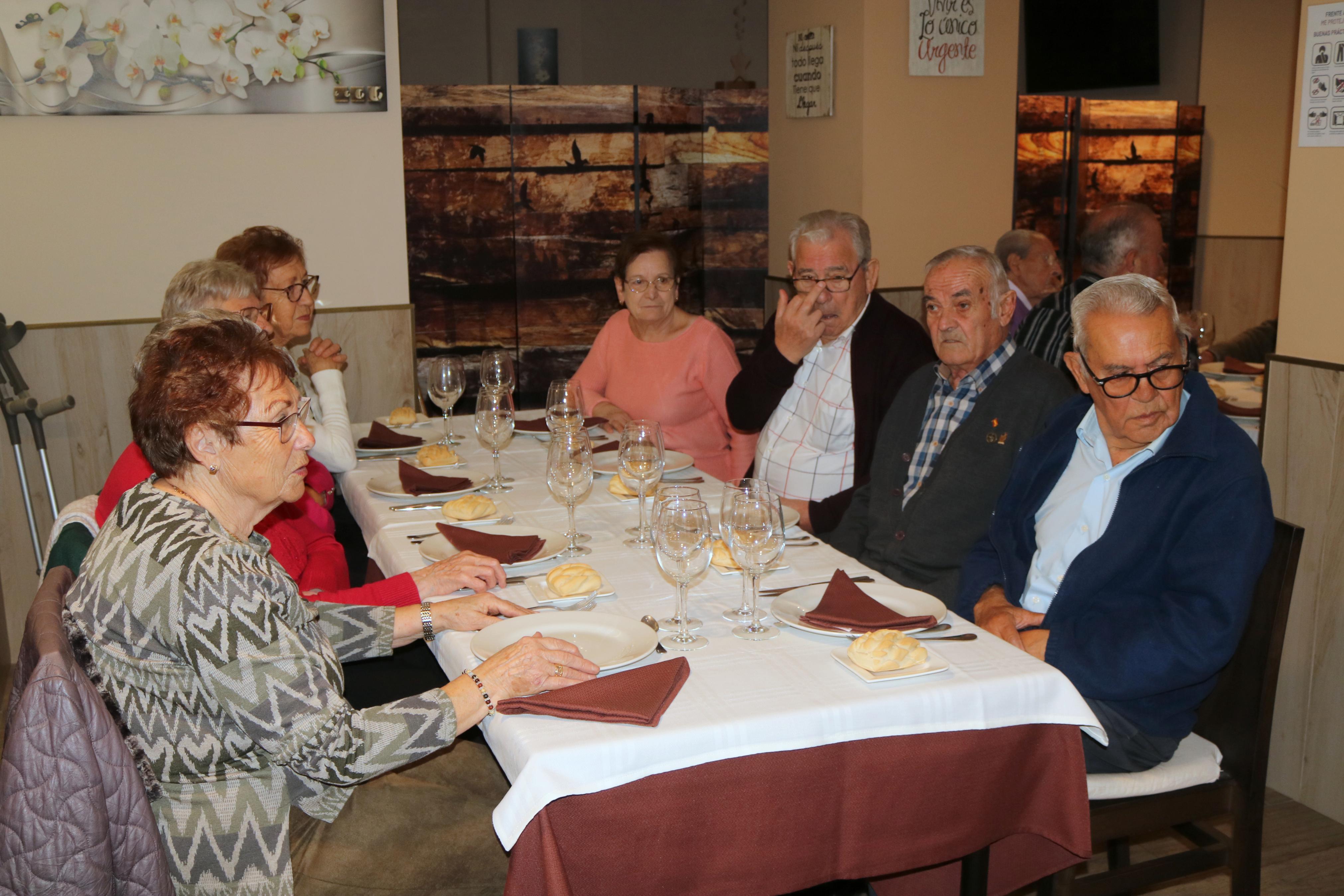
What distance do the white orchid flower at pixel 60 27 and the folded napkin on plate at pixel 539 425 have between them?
85.4 inches

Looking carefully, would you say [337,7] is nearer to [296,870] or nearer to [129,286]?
[129,286]

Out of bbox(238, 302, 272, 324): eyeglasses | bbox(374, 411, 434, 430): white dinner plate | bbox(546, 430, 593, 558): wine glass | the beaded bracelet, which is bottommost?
the beaded bracelet

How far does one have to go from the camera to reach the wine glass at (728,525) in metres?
1.74

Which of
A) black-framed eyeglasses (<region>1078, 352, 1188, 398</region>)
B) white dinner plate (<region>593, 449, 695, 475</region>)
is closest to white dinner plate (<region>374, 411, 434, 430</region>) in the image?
white dinner plate (<region>593, 449, 695, 475</region>)

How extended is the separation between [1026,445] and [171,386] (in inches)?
61.0

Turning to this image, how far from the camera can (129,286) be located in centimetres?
430

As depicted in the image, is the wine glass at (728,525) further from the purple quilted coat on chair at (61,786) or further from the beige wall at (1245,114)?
the beige wall at (1245,114)

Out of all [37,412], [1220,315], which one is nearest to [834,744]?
[37,412]

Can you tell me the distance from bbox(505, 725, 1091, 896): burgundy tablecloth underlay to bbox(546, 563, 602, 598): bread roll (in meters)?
0.53

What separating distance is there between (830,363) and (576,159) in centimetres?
295

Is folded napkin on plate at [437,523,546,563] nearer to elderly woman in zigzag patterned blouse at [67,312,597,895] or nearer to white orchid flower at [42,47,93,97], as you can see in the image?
elderly woman in zigzag patterned blouse at [67,312,597,895]

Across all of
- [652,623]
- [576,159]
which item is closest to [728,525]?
[652,623]

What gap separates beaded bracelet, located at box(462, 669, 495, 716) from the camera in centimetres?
157

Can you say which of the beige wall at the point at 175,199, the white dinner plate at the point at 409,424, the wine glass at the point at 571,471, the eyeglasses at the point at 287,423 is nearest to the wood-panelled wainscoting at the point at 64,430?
the beige wall at the point at 175,199
